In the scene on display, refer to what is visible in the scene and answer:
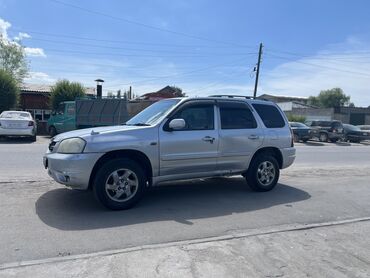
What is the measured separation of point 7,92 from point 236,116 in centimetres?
2447

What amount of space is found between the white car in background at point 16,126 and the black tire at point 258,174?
42.2 feet

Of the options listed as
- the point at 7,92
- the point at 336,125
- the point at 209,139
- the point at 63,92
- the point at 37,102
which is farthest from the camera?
the point at 37,102

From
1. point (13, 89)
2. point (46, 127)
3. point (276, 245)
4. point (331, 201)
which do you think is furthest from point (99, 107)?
point (276, 245)

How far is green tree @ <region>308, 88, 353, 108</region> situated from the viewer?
→ 10938 cm

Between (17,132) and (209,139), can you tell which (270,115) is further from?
(17,132)

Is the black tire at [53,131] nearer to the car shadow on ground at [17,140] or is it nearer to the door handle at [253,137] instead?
the car shadow on ground at [17,140]

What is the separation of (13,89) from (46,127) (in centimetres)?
633

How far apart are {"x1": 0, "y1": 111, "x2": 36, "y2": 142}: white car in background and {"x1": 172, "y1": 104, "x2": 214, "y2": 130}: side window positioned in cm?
1266

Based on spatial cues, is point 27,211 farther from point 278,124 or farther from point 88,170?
point 278,124

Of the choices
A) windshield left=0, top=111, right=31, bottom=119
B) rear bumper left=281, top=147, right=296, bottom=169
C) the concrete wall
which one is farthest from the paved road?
the concrete wall

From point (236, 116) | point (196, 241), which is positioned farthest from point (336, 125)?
point (196, 241)

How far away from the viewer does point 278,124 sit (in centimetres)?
771

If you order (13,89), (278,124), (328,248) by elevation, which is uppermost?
(13,89)

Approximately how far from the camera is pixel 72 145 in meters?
5.56
